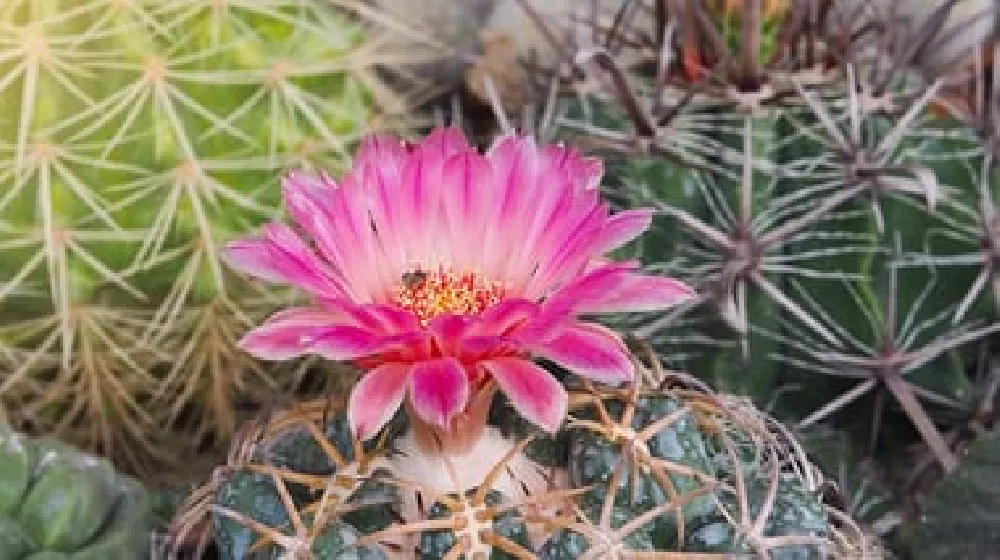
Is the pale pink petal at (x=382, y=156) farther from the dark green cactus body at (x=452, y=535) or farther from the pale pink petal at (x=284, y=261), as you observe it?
the dark green cactus body at (x=452, y=535)

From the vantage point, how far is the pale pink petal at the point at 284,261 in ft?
1.95

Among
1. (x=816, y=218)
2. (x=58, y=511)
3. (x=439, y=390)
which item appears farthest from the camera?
(x=816, y=218)

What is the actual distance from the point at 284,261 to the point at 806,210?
395 millimetres

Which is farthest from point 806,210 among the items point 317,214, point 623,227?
point 317,214

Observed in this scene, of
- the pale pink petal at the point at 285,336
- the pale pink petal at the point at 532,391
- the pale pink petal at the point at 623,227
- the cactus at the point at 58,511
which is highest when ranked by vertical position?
the pale pink petal at the point at 623,227

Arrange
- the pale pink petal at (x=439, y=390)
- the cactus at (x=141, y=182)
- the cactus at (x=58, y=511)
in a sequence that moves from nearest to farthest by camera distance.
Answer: the pale pink petal at (x=439, y=390), the cactus at (x=58, y=511), the cactus at (x=141, y=182)

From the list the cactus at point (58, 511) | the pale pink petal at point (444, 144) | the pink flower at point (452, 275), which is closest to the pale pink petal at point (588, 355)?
the pink flower at point (452, 275)

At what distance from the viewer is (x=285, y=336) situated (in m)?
0.59

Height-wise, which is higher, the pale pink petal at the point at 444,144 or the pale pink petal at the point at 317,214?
the pale pink petal at the point at 444,144

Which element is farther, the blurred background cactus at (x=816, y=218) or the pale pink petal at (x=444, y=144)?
the blurred background cactus at (x=816, y=218)

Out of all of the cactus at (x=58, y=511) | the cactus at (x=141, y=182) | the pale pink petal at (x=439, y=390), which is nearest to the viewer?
the pale pink petal at (x=439, y=390)

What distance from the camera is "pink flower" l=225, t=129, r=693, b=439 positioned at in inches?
22.5

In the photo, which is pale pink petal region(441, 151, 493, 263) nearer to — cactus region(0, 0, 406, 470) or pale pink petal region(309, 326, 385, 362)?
pale pink petal region(309, 326, 385, 362)

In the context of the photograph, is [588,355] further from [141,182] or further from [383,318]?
[141,182]
